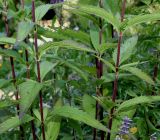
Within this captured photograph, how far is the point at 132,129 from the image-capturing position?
221cm

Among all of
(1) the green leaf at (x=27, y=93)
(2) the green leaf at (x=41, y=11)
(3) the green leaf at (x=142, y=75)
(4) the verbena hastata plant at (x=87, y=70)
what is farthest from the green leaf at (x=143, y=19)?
(1) the green leaf at (x=27, y=93)

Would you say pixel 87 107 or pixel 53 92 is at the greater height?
pixel 87 107

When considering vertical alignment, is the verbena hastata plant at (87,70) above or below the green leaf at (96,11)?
below

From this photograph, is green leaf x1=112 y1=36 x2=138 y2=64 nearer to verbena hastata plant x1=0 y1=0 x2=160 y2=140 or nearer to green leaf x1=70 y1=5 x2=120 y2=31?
verbena hastata plant x1=0 y1=0 x2=160 y2=140

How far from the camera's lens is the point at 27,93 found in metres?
1.72

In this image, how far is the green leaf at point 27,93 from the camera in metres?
1.65

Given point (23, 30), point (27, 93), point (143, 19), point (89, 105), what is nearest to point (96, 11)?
point (143, 19)

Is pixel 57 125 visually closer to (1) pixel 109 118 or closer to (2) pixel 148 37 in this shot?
(1) pixel 109 118

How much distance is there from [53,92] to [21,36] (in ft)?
4.11

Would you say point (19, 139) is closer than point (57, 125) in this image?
No

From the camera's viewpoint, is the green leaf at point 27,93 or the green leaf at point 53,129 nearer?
the green leaf at point 27,93

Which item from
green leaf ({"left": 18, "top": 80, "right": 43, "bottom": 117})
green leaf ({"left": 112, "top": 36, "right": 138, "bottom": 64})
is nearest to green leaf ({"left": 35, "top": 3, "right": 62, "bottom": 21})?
green leaf ({"left": 18, "top": 80, "right": 43, "bottom": 117})

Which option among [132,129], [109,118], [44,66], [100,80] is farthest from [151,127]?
[44,66]

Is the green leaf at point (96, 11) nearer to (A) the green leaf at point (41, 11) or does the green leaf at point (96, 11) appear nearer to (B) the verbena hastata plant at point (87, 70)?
(B) the verbena hastata plant at point (87, 70)
